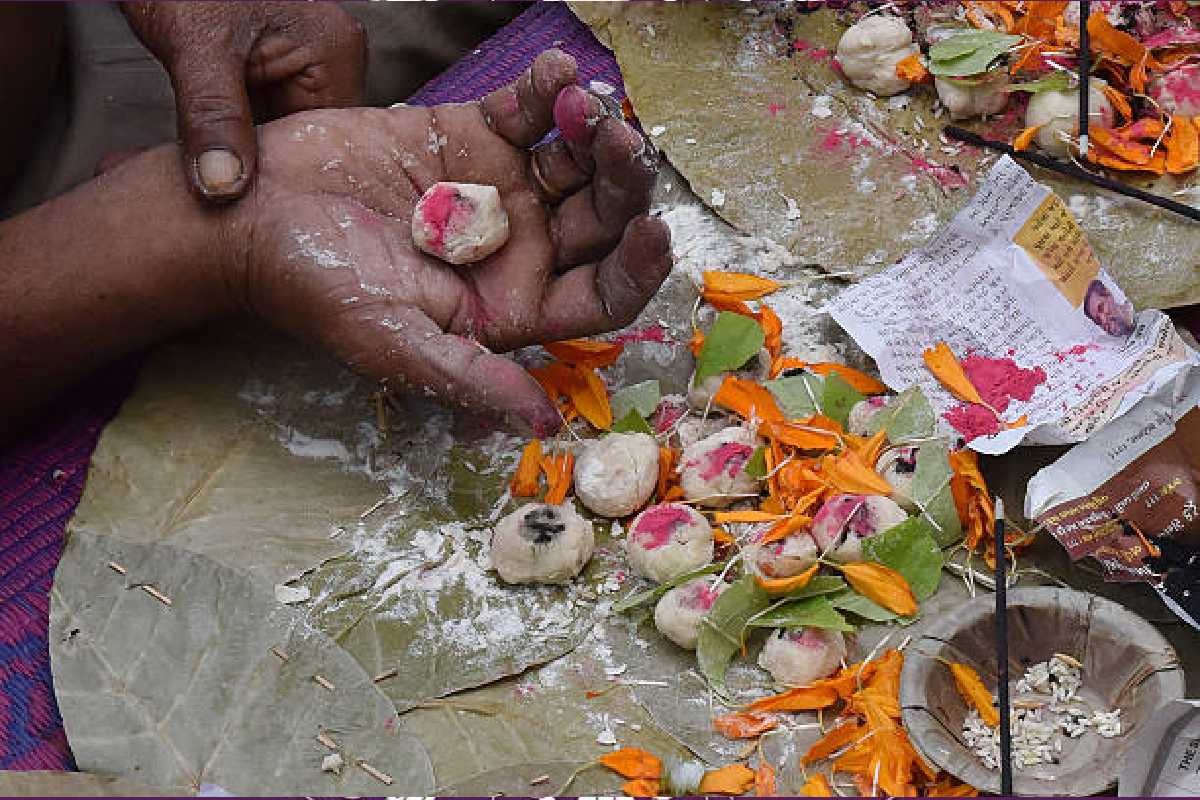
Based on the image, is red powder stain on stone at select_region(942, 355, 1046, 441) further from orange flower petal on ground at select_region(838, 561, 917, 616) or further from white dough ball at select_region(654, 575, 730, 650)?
white dough ball at select_region(654, 575, 730, 650)

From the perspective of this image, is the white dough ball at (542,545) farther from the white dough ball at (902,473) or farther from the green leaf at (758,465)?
the white dough ball at (902,473)

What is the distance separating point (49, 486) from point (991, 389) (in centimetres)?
130

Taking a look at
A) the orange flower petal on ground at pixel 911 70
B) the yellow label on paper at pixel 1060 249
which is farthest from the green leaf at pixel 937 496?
the orange flower petal on ground at pixel 911 70

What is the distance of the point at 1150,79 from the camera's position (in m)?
2.10

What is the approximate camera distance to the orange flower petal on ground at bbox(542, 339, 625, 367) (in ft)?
6.16

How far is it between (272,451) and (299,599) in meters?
0.28

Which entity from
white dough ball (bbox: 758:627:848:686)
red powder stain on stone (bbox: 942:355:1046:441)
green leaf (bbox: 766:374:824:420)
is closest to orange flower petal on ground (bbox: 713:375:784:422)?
green leaf (bbox: 766:374:824:420)

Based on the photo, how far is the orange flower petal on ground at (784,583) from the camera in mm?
1514

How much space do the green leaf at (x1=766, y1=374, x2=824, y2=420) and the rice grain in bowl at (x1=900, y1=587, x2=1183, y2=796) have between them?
40 cm

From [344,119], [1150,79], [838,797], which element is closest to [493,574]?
[838,797]

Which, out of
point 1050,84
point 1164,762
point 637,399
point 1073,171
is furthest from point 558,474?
point 1050,84

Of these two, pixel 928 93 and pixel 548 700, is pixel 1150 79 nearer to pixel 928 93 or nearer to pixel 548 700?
pixel 928 93

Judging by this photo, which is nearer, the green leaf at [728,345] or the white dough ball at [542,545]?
the white dough ball at [542,545]

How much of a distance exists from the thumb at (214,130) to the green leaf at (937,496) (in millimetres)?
953
